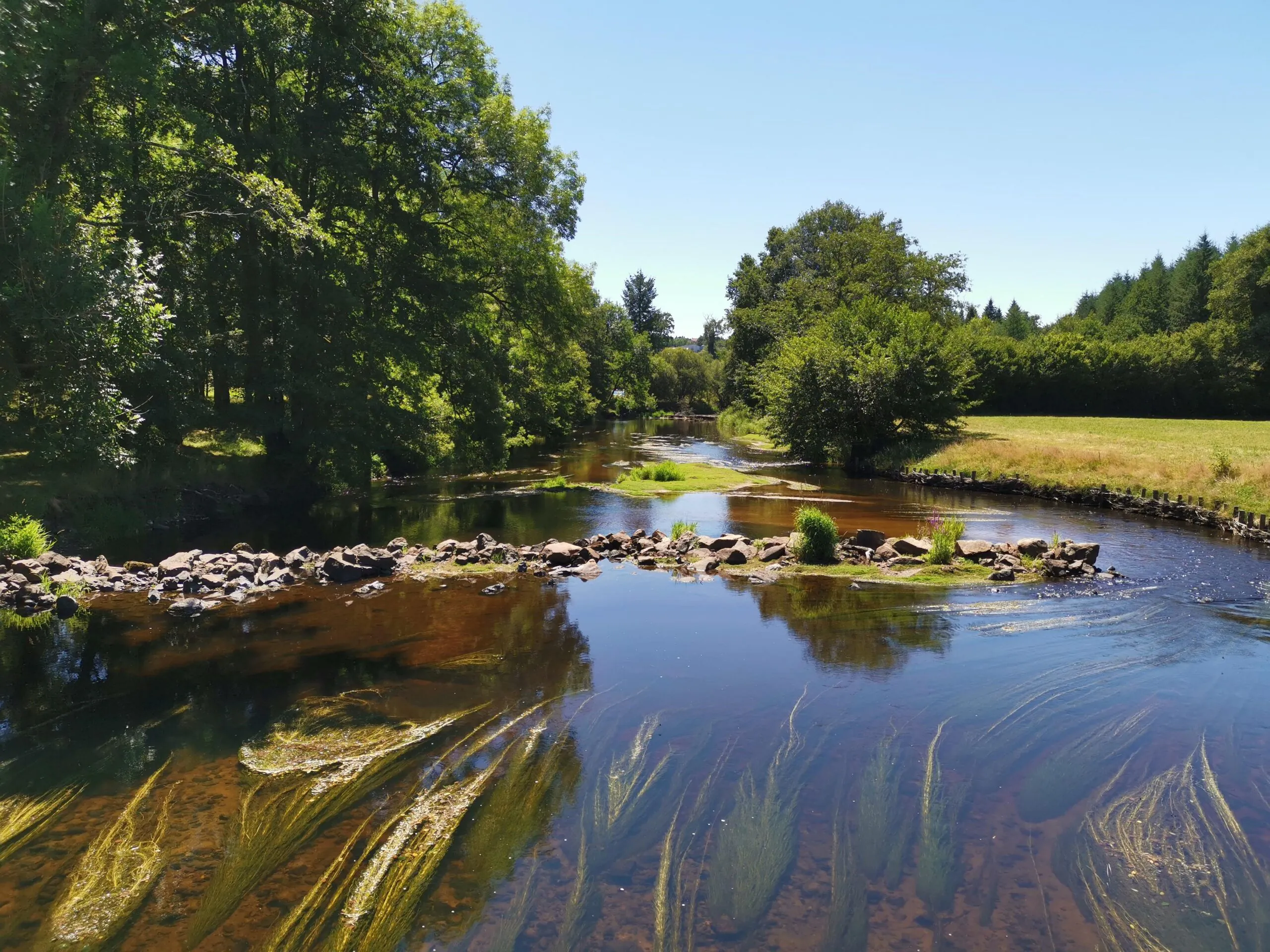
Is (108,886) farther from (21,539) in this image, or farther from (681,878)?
(21,539)

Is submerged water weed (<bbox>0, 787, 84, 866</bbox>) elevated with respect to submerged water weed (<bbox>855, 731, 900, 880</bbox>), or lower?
elevated

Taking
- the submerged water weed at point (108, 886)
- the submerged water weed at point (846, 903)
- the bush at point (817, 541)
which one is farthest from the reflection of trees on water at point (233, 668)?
the bush at point (817, 541)

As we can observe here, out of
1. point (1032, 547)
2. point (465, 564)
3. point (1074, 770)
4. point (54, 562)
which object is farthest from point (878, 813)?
point (54, 562)

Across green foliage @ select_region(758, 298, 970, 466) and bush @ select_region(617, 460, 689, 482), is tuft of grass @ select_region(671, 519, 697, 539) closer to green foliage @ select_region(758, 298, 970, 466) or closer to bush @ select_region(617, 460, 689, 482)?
bush @ select_region(617, 460, 689, 482)

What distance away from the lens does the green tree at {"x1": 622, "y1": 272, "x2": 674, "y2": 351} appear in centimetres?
12544

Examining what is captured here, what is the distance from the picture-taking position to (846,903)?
5.69 meters

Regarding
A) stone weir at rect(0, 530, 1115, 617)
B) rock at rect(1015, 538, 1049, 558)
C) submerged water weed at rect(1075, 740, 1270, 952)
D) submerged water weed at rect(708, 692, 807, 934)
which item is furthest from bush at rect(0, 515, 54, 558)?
rock at rect(1015, 538, 1049, 558)

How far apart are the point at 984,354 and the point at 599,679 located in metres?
63.5

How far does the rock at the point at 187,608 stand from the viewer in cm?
1292

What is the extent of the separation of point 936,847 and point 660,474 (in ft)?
89.0

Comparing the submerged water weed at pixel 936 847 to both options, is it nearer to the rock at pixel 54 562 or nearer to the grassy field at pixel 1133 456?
the rock at pixel 54 562

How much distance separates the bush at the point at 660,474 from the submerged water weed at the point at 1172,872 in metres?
25.6

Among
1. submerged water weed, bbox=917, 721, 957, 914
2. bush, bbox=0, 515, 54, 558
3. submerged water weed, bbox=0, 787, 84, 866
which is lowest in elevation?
submerged water weed, bbox=917, 721, 957, 914

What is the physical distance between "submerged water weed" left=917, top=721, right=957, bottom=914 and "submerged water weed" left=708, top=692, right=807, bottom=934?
1.07 metres
